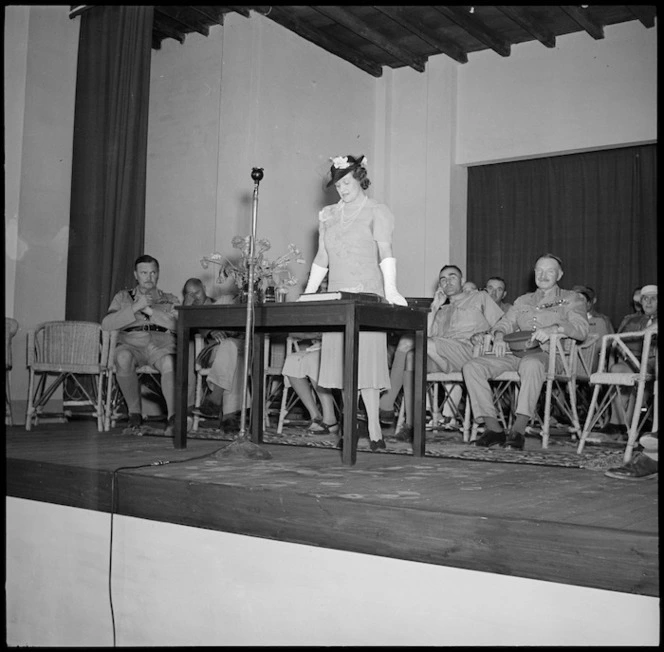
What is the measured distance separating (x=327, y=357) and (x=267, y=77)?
149 inches

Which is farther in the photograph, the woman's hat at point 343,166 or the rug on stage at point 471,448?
the woman's hat at point 343,166

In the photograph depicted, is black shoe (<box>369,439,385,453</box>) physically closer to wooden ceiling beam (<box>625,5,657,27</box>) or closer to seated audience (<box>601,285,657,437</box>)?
seated audience (<box>601,285,657,437</box>)

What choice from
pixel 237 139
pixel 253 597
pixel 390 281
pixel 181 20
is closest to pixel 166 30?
→ pixel 181 20

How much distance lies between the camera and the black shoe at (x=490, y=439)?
500 centimetres

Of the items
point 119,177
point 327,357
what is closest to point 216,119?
point 119,177

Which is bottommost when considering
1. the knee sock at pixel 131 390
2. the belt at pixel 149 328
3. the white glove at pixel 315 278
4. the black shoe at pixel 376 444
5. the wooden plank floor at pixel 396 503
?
the wooden plank floor at pixel 396 503

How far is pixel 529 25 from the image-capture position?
733 cm

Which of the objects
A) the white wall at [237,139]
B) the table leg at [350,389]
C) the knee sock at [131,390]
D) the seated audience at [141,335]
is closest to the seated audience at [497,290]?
the white wall at [237,139]

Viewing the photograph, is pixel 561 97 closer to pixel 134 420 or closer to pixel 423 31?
pixel 423 31

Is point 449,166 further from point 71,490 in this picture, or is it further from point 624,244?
point 71,490

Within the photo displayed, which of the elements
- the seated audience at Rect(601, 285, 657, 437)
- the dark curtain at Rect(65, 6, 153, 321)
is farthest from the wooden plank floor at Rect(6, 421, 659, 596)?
the dark curtain at Rect(65, 6, 153, 321)

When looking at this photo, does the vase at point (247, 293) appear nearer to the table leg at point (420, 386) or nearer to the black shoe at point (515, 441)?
the table leg at point (420, 386)

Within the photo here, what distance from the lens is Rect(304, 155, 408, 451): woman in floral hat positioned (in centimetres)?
434

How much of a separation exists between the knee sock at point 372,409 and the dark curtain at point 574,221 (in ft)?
12.9
